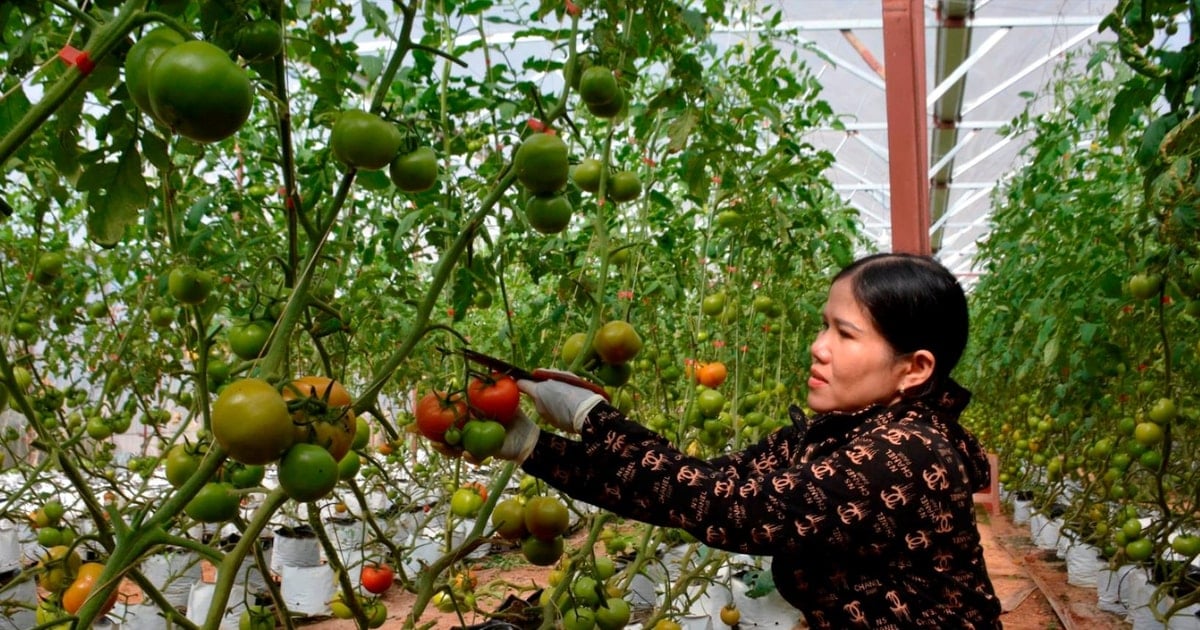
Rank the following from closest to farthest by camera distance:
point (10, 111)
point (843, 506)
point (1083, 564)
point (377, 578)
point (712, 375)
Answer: point (10, 111) → point (843, 506) → point (712, 375) → point (377, 578) → point (1083, 564)

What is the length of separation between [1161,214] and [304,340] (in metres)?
2.19

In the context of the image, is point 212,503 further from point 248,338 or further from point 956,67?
point 956,67

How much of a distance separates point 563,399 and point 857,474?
1.29 ft

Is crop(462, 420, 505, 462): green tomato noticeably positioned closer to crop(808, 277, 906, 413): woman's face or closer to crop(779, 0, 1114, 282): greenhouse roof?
crop(808, 277, 906, 413): woman's face

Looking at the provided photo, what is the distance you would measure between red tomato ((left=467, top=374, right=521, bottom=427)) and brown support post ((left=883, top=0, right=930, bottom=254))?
2146 mm

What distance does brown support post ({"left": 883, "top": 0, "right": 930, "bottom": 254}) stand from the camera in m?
2.81

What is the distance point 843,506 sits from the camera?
3.84 ft

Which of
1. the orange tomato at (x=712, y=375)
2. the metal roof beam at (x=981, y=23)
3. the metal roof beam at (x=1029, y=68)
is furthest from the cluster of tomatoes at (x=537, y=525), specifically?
the metal roof beam at (x=1029, y=68)

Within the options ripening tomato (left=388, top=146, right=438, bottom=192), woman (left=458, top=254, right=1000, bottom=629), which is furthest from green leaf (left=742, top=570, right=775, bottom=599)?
ripening tomato (left=388, top=146, right=438, bottom=192)

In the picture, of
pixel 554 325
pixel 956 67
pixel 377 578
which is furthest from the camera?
pixel 956 67

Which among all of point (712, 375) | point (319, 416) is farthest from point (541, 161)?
point (712, 375)

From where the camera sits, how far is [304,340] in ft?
8.95

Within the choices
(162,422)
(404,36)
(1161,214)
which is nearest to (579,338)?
(404,36)

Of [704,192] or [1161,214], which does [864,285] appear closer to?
[704,192]
